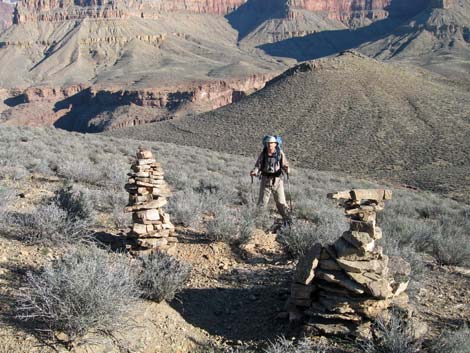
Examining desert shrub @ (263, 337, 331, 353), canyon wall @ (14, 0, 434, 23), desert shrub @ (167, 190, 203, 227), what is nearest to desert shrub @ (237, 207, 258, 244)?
desert shrub @ (167, 190, 203, 227)

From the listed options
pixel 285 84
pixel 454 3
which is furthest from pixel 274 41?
pixel 285 84

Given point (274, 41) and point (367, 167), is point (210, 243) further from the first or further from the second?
point (274, 41)

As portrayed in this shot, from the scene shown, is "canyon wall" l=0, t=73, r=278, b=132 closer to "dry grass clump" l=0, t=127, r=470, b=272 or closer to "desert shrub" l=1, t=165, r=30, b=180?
"dry grass clump" l=0, t=127, r=470, b=272

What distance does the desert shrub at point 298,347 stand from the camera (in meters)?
4.30

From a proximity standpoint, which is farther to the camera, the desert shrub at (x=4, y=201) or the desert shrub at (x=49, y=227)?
the desert shrub at (x=4, y=201)

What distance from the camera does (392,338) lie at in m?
4.32

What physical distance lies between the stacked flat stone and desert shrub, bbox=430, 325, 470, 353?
3693mm

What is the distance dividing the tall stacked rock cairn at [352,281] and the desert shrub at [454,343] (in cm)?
47

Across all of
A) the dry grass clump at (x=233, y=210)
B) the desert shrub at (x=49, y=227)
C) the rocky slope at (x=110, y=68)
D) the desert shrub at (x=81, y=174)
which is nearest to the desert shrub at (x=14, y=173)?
the dry grass clump at (x=233, y=210)

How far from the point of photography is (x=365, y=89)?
41781 millimetres

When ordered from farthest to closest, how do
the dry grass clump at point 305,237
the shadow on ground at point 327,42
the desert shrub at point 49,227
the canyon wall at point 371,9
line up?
1. the canyon wall at point 371,9
2. the shadow on ground at point 327,42
3. the dry grass clump at point 305,237
4. the desert shrub at point 49,227

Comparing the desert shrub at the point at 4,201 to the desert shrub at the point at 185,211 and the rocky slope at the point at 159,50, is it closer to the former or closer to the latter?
the desert shrub at the point at 185,211

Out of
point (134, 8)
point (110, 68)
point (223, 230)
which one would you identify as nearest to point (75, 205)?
point (223, 230)

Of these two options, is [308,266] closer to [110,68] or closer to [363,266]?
[363,266]
